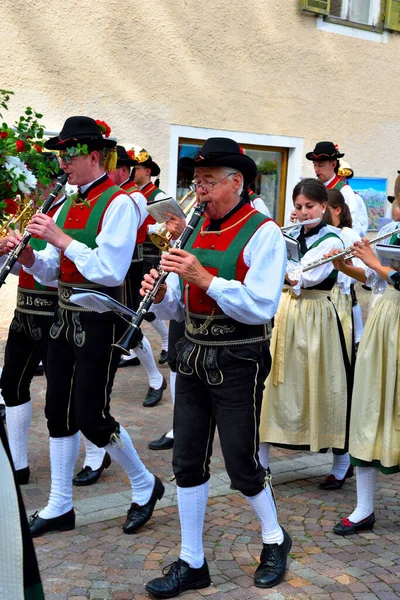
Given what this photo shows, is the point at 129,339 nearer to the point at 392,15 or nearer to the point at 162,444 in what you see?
the point at 162,444

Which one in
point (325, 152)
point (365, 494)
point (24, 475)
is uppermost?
point (325, 152)

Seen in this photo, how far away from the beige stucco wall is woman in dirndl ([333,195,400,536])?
585 cm

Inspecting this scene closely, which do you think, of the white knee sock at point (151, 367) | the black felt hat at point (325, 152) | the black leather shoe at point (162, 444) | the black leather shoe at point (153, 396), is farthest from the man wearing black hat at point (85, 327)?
the black felt hat at point (325, 152)

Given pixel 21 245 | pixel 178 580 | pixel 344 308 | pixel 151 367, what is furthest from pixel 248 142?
pixel 178 580

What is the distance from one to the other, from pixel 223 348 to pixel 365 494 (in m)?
1.34

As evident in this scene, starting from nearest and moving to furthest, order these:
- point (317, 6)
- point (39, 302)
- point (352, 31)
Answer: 1. point (39, 302)
2. point (317, 6)
3. point (352, 31)

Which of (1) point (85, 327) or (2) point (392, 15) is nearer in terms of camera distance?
(1) point (85, 327)

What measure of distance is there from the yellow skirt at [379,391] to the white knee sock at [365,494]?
104mm

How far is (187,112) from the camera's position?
10.2m

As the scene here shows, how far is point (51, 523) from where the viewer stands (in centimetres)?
420

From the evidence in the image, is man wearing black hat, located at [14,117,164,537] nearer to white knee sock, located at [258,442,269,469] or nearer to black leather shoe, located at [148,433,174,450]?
white knee sock, located at [258,442,269,469]

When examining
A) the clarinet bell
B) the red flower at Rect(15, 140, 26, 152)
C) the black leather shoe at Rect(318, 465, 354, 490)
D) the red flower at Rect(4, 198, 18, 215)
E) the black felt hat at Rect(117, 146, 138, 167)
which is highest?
the black felt hat at Rect(117, 146, 138, 167)

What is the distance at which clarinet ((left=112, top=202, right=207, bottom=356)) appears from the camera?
3.60 metres

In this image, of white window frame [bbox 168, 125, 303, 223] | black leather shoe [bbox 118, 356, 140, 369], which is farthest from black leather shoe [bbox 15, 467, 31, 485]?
white window frame [bbox 168, 125, 303, 223]
